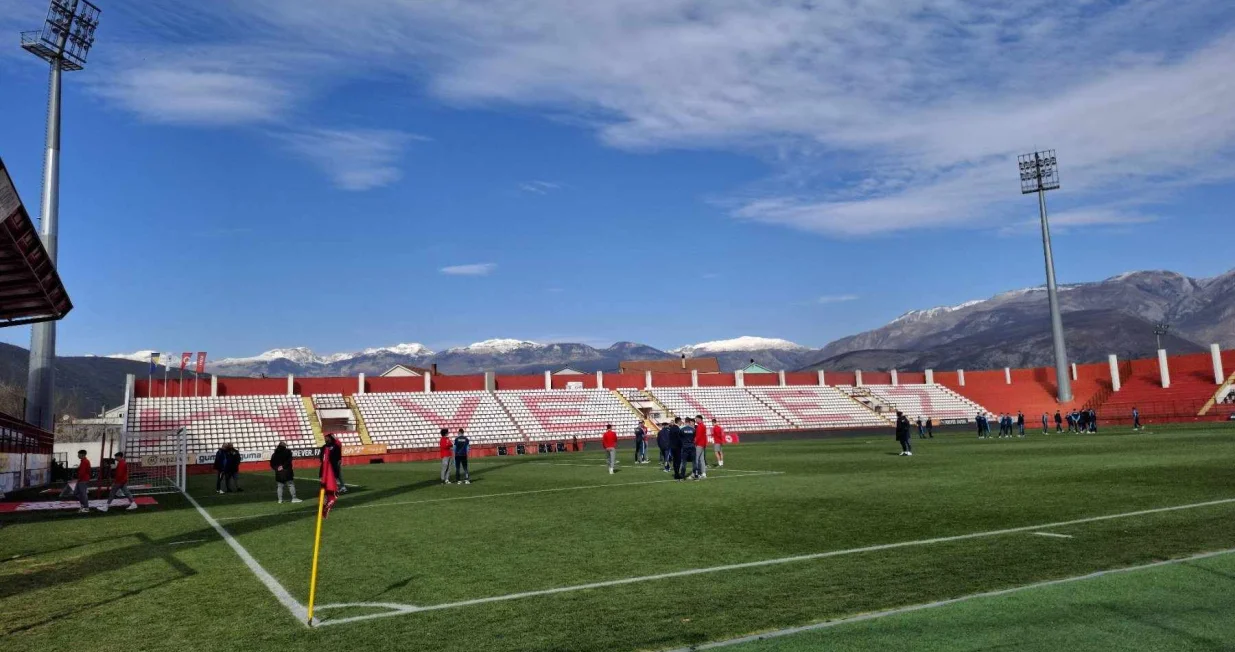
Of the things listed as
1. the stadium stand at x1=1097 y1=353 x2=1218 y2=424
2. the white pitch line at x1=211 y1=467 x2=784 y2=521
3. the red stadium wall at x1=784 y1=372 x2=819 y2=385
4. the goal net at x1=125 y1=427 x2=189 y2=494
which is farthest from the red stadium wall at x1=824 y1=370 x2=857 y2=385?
the goal net at x1=125 y1=427 x2=189 y2=494

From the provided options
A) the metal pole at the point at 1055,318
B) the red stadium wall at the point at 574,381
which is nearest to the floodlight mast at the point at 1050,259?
the metal pole at the point at 1055,318

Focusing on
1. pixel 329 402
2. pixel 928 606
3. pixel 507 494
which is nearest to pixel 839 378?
pixel 329 402

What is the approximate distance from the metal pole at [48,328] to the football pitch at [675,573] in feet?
108

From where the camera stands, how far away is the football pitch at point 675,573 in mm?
6328

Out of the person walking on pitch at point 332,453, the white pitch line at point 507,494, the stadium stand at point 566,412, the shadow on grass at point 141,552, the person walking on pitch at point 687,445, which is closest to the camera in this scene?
the shadow on grass at point 141,552

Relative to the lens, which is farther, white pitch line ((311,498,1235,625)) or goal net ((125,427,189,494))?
goal net ((125,427,189,494))

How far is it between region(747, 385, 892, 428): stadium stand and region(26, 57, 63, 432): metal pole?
53639 mm

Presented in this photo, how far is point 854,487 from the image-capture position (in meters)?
18.5

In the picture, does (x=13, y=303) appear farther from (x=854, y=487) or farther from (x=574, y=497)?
(x=854, y=487)

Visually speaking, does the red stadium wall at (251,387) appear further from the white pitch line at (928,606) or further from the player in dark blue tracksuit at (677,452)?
the white pitch line at (928,606)

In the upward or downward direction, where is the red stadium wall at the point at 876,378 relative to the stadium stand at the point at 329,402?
upward

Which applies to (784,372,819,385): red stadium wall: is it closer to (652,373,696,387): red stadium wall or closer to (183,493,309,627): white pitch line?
(652,373,696,387): red stadium wall

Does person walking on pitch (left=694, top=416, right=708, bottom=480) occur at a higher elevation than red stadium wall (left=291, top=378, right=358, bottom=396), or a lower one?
lower

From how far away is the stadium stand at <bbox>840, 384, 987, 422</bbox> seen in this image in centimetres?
7269
